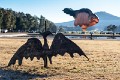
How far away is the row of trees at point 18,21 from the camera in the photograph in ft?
332

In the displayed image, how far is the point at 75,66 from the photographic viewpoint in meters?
16.5

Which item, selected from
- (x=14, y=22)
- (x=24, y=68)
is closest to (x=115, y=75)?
(x=24, y=68)

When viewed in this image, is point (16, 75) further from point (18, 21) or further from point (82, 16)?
point (18, 21)

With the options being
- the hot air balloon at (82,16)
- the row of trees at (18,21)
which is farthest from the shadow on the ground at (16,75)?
the row of trees at (18,21)

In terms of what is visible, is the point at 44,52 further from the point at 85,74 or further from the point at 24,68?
the point at 85,74

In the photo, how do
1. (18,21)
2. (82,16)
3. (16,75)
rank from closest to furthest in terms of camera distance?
1. (16,75)
2. (82,16)
3. (18,21)

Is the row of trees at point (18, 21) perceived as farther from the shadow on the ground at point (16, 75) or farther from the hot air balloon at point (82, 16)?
the shadow on the ground at point (16, 75)

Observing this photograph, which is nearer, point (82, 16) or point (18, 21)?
point (82, 16)

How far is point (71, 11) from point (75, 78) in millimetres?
7870

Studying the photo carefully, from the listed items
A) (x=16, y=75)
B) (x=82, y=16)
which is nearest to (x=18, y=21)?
(x=82, y=16)

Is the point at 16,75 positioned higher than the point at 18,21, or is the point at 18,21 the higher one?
the point at 18,21

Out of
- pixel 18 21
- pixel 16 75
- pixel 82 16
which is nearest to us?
pixel 16 75

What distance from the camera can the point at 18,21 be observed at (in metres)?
116

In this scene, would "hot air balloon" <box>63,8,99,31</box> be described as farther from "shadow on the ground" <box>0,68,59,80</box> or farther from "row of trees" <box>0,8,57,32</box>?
"row of trees" <box>0,8,57,32</box>
